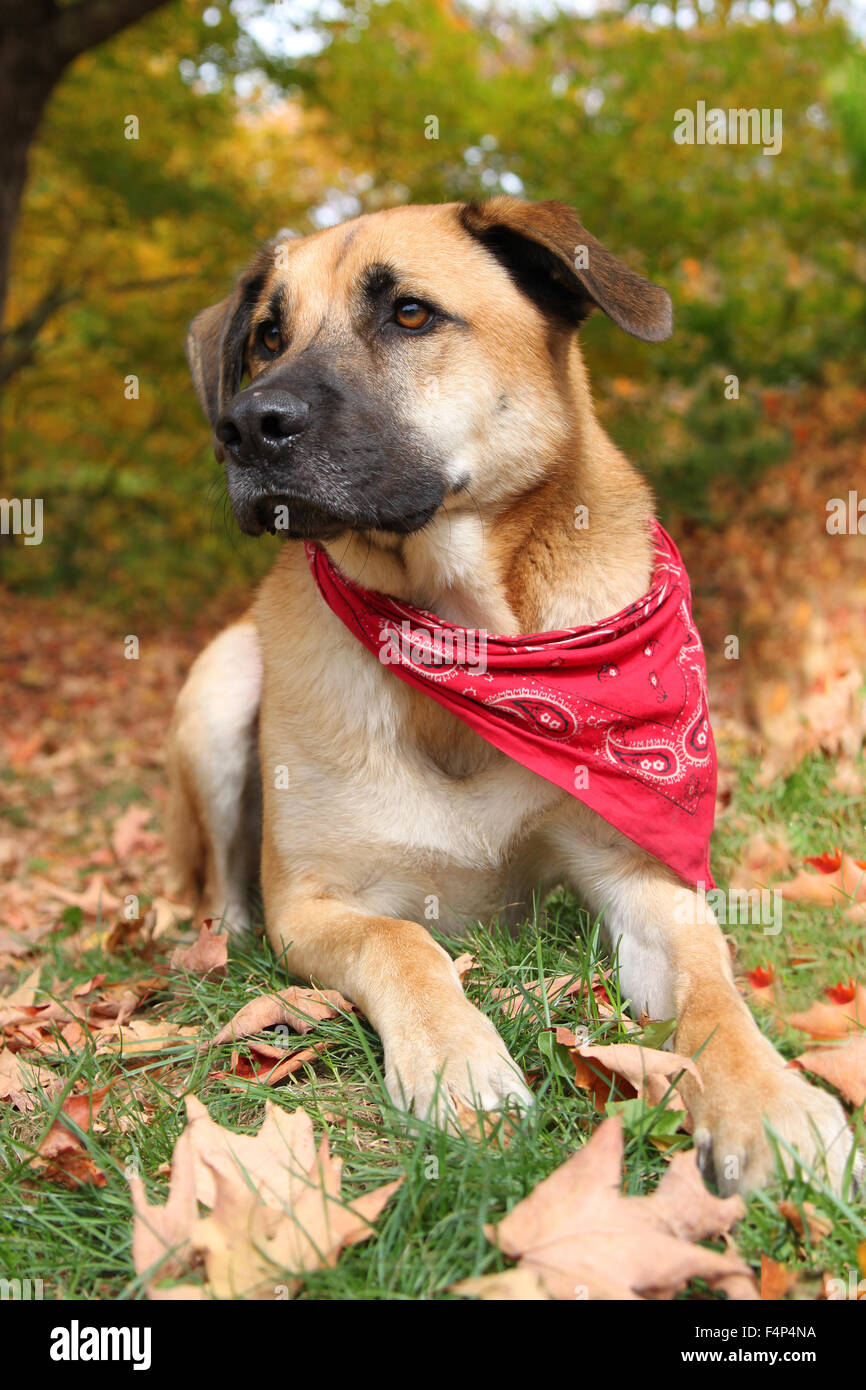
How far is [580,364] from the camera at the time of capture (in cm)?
317

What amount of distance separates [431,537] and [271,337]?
32.6 inches

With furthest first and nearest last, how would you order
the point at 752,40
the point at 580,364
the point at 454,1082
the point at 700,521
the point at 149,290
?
the point at 149,290, the point at 700,521, the point at 752,40, the point at 580,364, the point at 454,1082

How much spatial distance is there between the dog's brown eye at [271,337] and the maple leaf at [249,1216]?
2096 millimetres

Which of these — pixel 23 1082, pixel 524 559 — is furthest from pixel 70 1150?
pixel 524 559

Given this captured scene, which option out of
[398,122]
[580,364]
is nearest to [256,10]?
[398,122]

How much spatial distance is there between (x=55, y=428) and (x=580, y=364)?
1163 cm

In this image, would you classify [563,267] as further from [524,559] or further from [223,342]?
[223,342]

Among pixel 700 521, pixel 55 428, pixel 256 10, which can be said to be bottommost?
pixel 700 521

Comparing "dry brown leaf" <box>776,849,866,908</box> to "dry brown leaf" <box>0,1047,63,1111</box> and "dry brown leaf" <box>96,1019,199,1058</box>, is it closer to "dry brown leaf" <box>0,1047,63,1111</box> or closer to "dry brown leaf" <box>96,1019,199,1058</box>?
"dry brown leaf" <box>96,1019,199,1058</box>

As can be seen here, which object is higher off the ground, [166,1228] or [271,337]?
[271,337]

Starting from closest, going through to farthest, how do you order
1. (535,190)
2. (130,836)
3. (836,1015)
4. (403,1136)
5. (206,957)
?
(403,1136)
(836,1015)
(206,957)
(130,836)
(535,190)

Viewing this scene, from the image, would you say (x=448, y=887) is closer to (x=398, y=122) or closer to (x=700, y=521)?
(x=700, y=521)

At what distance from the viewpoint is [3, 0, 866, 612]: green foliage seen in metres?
9.26

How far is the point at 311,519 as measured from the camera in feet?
8.39
